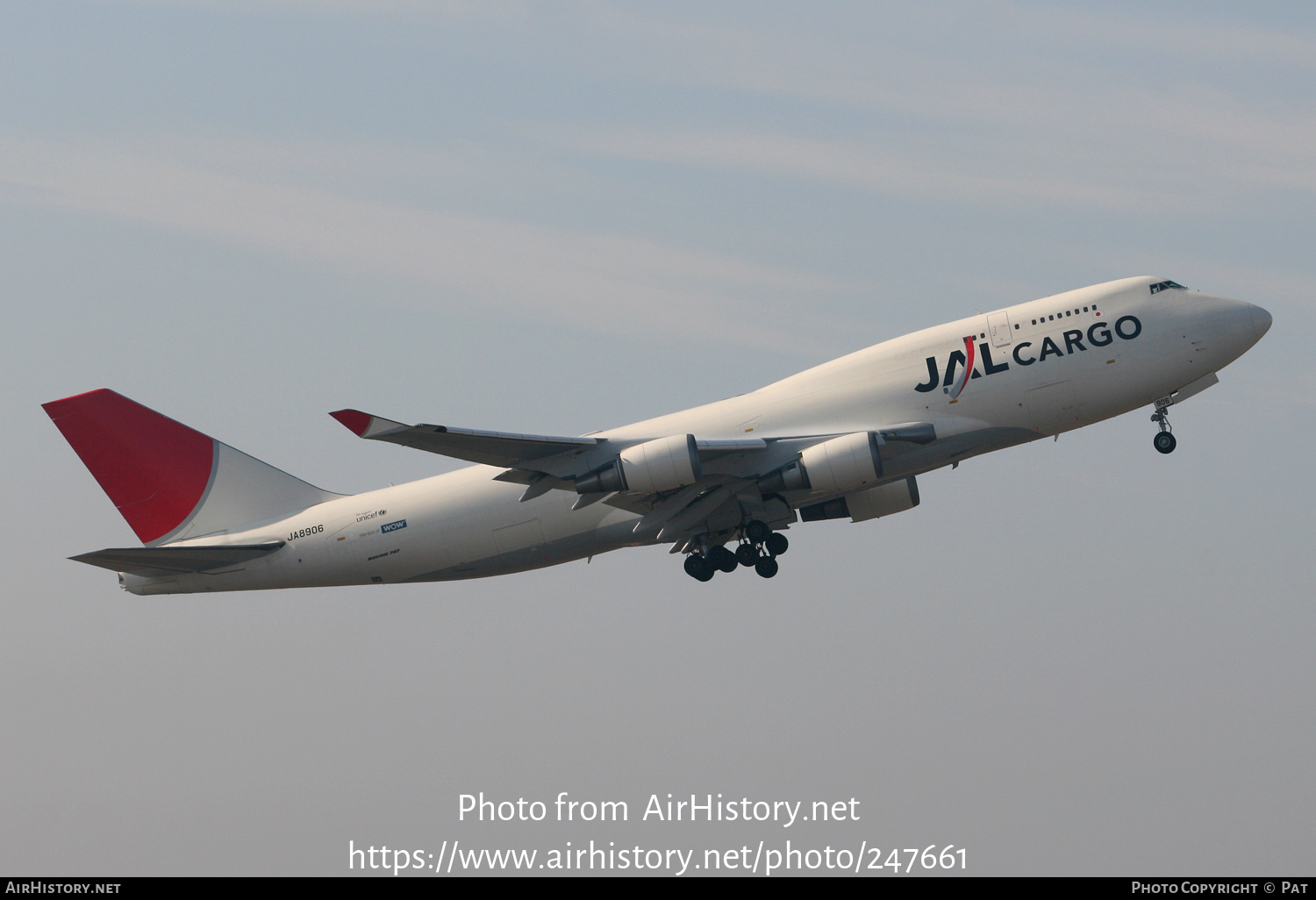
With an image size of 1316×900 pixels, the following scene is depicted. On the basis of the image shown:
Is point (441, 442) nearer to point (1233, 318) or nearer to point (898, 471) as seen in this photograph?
point (898, 471)

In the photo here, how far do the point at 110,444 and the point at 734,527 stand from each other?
20012mm

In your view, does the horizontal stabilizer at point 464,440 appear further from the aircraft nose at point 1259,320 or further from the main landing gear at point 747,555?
the aircraft nose at point 1259,320

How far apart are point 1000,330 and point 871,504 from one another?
6883 mm

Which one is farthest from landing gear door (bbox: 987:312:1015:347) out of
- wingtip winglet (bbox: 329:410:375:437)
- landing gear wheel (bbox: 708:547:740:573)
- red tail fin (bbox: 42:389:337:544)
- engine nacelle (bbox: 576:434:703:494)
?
red tail fin (bbox: 42:389:337:544)

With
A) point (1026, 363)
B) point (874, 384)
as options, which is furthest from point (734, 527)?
point (1026, 363)

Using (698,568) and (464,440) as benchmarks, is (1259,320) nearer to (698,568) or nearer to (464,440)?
(698,568)

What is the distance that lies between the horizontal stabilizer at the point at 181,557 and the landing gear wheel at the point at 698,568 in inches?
476

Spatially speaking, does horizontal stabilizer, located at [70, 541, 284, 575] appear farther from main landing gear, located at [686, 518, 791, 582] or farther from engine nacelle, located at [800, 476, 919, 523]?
engine nacelle, located at [800, 476, 919, 523]

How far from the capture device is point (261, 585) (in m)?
40.0

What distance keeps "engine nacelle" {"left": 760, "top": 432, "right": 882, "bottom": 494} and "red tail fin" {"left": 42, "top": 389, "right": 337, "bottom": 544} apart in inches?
623

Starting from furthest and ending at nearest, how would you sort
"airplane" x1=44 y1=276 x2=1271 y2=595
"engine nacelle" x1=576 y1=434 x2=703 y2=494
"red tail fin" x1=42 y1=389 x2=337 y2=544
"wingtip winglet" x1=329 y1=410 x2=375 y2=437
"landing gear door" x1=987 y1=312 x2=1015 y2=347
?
1. "red tail fin" x1=42 y1=389 x2=337 y2=544
2. "landing gear door" x1=987 y1=312 x2=1015 y2=347
3. "airplane" x1=44 y1=276 x2=1271 y2=595
4. "engine nacelle" x1=576 y1=434 x2=703 y2=494
5. "wingtip winglet" x1=329 y1=410 x2=375 y2=437

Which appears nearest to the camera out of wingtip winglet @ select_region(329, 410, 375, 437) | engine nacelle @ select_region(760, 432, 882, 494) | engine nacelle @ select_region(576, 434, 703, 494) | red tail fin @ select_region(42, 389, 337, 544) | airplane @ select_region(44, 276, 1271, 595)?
wingtip winglet @ select_region(329, 410, 375, 437)

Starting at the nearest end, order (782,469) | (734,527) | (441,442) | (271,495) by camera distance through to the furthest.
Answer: (441,442) < (782,469) < (734,527) < (271,495)

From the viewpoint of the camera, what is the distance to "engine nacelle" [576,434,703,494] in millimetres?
34375
